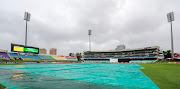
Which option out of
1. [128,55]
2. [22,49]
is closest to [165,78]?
[22,49]

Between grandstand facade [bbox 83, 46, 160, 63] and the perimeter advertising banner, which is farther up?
the perimeter advertising banner

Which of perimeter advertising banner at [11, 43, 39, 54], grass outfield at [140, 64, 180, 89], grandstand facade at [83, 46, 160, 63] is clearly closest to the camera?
grass outfield at [140, 64, 180, 89]

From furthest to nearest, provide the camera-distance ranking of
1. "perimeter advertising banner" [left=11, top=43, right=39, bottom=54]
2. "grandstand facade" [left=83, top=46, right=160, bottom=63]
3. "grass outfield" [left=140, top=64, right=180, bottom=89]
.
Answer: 1. "grandstand facade" [left=83, top=46, right=160, bottom=63]
2. "perimeter advertising banner" [left=11, top=43, right=39, bottom=54]
3. "grass outfield" [left=140, top=64, right=180, bottom=89]

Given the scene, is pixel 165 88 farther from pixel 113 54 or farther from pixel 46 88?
pixel 113 54

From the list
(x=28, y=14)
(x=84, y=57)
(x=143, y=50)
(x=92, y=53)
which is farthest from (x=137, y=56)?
(x=28, y=14)

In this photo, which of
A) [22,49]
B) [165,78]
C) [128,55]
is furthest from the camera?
[128,55]

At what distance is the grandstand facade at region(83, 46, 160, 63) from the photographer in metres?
91.6

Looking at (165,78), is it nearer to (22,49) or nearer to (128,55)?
(22,49)

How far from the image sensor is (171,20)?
7175 centimetres

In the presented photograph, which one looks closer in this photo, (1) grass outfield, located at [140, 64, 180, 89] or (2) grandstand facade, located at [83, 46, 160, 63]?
(1) grass outfield, located at [140, 64, 180, 89]

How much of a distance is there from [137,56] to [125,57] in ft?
33.4

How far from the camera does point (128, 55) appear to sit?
352ft

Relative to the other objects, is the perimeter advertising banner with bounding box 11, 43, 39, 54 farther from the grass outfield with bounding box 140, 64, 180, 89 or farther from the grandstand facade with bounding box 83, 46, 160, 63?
the grass outfield with bounding box 140, 64, 180, 89

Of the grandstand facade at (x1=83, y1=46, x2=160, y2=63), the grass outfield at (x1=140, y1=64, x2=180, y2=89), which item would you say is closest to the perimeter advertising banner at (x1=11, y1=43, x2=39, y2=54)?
the grandstand facade at (x1=83, y1=46, x2=160, y2=63)
